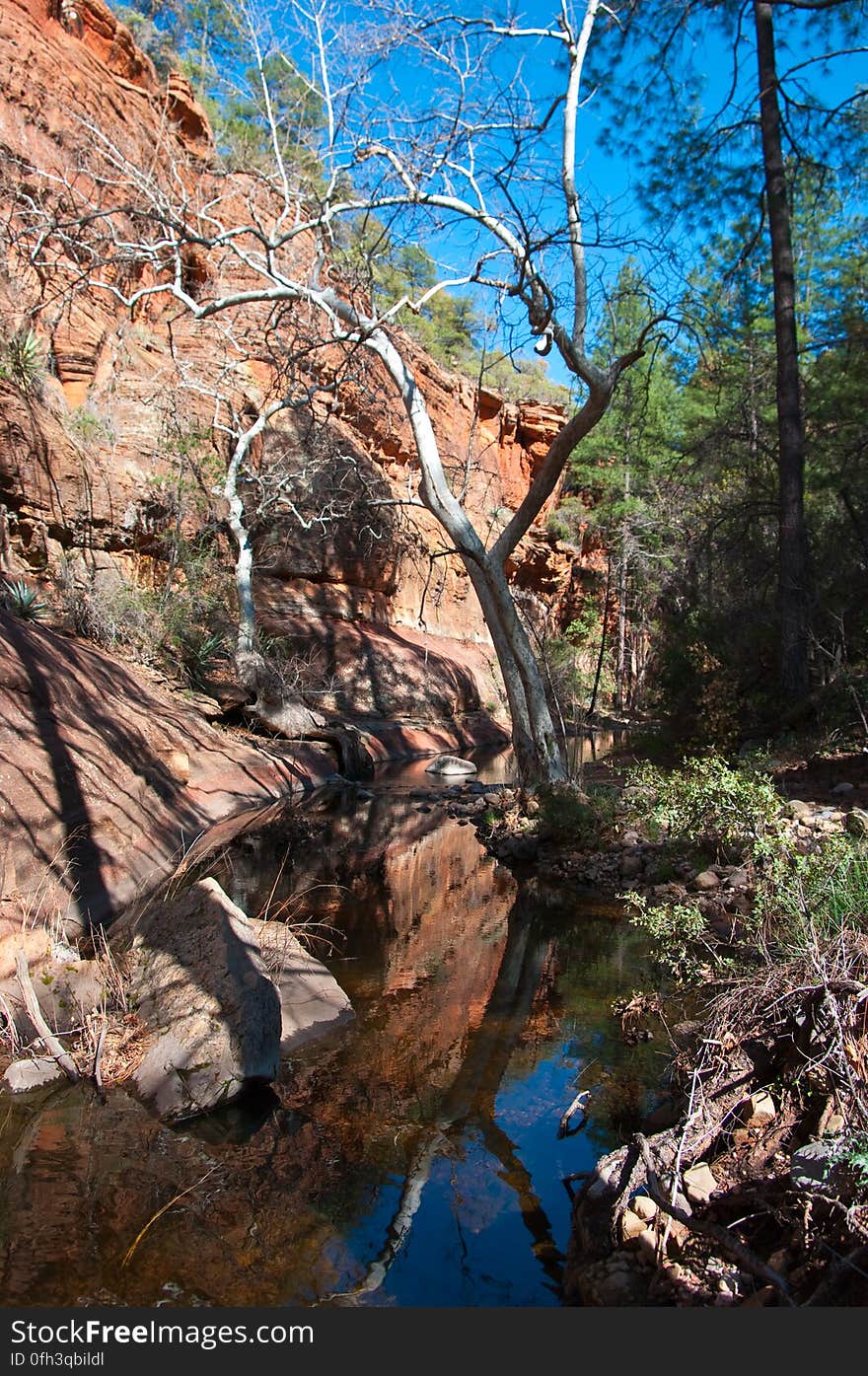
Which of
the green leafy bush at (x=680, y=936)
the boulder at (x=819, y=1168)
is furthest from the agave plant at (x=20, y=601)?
the boulder at (x=819, y=1168)

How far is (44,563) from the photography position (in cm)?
1313

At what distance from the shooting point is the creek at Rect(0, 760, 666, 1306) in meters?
2.71

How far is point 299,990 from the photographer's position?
15.6ft

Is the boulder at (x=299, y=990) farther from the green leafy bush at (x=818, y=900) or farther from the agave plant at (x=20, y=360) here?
the agave plant at (x=20, y=360)

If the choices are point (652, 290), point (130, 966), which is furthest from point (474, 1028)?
point (652, 290)

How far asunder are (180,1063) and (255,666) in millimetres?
10643

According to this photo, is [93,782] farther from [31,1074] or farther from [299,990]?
[31,1074]

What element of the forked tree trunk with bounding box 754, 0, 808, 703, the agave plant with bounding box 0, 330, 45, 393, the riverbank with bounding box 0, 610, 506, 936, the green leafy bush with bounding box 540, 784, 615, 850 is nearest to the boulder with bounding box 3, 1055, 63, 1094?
the riverbank with bounding box 0, 610, 506, 936

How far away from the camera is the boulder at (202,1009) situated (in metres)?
3.75

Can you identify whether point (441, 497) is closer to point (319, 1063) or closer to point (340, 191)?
point (340, 191)

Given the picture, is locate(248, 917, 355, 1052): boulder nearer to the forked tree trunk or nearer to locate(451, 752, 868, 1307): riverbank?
locate(451, 752, 868, 1307): riverbank

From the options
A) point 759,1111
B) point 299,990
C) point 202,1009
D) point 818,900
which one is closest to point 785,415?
point 818,900

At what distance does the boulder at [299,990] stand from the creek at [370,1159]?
0.14 meters

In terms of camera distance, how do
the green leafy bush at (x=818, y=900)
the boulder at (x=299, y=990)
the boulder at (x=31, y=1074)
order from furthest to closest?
1. the boulder at (x=299, y=990)
2. the boulder at (x=31, y=1074)
3. the green leafy bush at (x=818, y=900)
